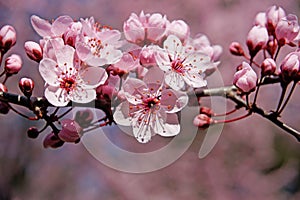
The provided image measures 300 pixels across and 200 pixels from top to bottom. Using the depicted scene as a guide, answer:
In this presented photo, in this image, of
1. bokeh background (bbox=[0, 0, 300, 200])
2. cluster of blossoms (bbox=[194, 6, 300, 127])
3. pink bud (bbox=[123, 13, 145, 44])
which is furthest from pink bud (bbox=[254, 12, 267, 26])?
bokeh background (bbox=[0, 0, 300, 200])

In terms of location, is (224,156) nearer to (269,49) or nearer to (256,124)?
(256,124)

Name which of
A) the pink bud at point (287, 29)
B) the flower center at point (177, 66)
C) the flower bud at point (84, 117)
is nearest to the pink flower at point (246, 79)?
the flower center at point (177, 66)

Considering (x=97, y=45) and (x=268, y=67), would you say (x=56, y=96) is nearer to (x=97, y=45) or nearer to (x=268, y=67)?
(x=97, y=45)

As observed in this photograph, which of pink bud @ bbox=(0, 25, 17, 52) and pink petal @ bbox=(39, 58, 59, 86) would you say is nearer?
pink petal @ bbox=(39, 58, 59, 86)

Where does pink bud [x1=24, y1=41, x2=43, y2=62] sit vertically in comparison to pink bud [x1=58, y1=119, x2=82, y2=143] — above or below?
above

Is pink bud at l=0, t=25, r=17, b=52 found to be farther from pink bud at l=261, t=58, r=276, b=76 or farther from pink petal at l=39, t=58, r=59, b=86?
pink bud at l=261, t=58, r=276, b=76

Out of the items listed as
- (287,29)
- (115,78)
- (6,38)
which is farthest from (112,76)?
(287,29)

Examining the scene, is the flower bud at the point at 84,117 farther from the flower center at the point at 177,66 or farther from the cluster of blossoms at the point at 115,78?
the flower center at the point at 177,66
